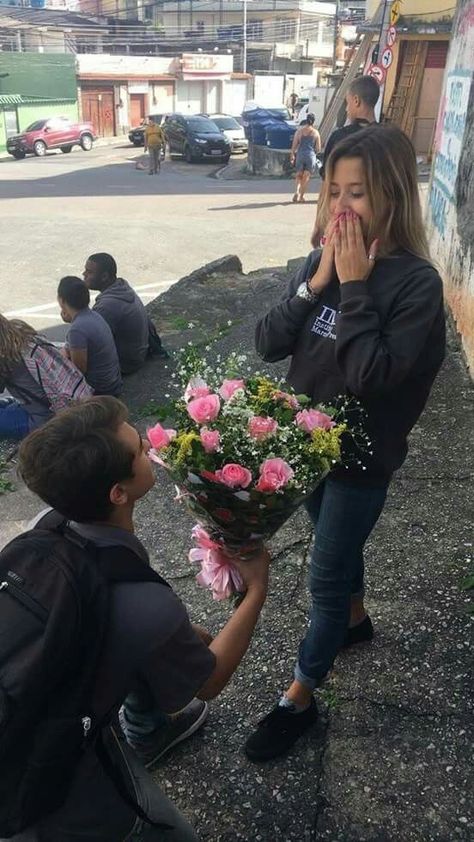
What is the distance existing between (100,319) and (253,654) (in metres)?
3.40

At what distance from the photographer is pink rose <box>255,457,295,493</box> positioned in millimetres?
1663

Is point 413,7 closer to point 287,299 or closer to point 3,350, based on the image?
point 3,350

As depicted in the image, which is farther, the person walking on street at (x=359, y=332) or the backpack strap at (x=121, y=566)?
the person walking on street at (x=359, y=332)

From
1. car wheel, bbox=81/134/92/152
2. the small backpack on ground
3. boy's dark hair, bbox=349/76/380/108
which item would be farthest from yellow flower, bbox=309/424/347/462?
car wheel, bbox=81/134/92/152

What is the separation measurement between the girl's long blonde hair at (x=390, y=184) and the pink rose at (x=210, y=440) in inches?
29.2

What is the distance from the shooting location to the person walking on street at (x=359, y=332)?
189cm

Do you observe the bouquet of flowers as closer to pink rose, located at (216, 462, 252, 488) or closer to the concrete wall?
pink rose, located at (216, 462, 252, 488)

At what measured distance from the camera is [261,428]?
1745 mm

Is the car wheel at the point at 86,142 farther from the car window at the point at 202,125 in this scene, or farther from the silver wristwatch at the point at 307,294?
the silver wristwatch at the point at 307,294

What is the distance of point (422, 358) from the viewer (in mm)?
2012

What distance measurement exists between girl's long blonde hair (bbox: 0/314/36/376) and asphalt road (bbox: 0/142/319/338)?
3694mm

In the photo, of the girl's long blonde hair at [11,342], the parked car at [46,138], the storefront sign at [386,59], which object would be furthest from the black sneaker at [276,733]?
the parked car at [46,138]

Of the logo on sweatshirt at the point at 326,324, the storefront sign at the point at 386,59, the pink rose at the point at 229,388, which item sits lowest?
the pink rose at the point at 229,388

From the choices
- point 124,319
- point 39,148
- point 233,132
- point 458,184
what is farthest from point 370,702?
point 39,148
